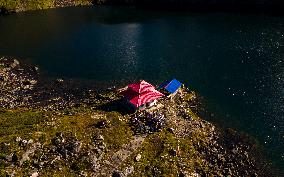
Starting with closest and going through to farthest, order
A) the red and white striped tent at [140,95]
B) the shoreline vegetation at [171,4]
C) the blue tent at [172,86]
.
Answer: the red and white striped tent at [140,95] → the blue tent at [172,86] → the shoreline vegetation at [171,4]

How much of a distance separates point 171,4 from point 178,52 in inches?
2101

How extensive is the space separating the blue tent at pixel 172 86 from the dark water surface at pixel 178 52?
263 inches

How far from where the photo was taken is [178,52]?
5108 inches

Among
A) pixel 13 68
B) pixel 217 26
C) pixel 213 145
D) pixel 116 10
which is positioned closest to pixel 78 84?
pixel 13 68

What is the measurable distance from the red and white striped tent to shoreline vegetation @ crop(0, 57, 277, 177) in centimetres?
253

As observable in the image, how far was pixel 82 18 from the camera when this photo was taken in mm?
168875

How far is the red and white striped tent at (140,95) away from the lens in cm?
8919

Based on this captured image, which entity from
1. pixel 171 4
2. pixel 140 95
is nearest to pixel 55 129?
pixel 140 95

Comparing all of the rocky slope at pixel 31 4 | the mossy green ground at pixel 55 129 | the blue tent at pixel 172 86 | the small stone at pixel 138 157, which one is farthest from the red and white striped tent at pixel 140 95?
the rocky slope at pixel 31 4

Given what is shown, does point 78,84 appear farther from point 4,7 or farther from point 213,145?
point 4,7

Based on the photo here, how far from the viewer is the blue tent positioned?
10016 centimetres

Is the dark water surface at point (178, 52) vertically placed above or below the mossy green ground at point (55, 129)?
above

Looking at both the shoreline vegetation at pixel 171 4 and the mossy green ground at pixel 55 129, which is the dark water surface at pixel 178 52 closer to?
the shoreline vegetation at pixel 171 4

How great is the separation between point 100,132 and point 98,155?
6353 millimetres
